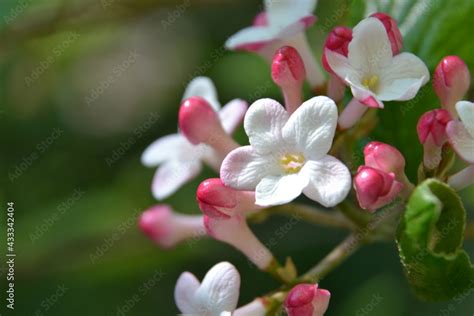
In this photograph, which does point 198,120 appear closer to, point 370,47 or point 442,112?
point 370,47

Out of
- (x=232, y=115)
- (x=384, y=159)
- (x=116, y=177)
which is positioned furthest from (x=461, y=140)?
(x=116, y=177)

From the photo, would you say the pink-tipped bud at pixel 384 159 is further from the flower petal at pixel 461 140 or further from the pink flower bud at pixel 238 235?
the pink flower bud at pixel 238 235

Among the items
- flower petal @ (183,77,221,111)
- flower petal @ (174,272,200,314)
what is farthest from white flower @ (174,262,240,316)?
flower petal @ (183,77,221,111)

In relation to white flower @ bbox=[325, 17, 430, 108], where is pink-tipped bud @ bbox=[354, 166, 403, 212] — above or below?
below

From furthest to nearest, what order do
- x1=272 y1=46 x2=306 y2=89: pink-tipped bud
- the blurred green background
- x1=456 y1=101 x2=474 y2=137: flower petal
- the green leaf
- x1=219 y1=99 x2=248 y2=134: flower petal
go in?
the blurred green background < x1=219 y1=99 x2=248 y2=134: flower petal < x1=272 y1=46 x2=306 y2=89: pink-tipped bud < x1=456 y1=101 x2=474 y2=137: flower petal < the green leaf

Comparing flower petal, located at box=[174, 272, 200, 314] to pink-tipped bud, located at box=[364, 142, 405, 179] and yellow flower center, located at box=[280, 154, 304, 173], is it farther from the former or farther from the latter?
pink-tipped bud, located at box=[364, 142, 405, 179]

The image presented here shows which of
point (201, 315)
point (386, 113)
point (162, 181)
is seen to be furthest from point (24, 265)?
point (386, 113)
